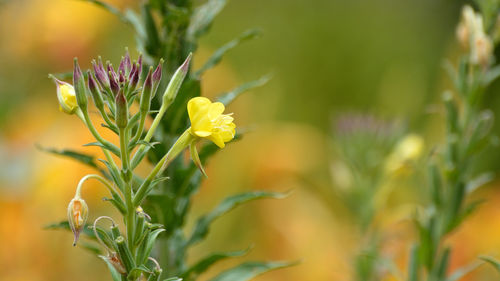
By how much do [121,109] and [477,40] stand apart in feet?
2.24

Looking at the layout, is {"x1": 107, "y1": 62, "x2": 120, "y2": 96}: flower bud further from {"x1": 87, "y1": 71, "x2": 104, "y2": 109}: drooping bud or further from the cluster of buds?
the cluster of buds

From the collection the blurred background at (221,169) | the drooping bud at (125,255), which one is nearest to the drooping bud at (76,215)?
the drooping bud at (125,255)

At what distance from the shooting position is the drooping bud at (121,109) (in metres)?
0.69

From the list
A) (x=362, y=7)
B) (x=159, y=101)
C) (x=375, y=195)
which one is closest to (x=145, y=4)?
(x=159, y=101)

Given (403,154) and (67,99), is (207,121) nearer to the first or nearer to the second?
(67,99)

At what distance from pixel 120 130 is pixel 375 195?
1015mm

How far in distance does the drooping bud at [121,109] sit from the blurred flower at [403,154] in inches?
37.0

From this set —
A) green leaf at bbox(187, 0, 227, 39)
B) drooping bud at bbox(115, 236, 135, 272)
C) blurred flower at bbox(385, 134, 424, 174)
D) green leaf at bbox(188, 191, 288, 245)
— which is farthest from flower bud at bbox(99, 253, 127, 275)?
blurred flower at bbox(385, 134, 424, 174)

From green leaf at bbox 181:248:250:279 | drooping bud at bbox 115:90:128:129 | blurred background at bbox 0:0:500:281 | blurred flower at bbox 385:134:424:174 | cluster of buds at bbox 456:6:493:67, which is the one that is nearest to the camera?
drooping bud at bbox 115:90:128:129

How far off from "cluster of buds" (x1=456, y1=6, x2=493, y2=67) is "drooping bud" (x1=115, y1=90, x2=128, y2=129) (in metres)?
0.67

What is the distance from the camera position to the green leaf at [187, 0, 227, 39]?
100cm

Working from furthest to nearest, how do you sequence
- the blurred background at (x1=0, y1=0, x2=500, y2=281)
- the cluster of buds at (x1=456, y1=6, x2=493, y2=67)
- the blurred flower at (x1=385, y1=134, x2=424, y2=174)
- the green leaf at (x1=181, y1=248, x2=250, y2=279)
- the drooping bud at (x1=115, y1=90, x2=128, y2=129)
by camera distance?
1. the blurred background at (x1=0, y1=0, x2=500, y2=281)
2. the blurred flower at (x1=385, y1=134, x2=424, y2=174)
3. the cluster of buds at (x1=456, y1=6, x2=493, y2=67)
4. the green leaf at (x1=181, y1=248, x2=250, y2=279)
5. the drooping bud at (x1=115, y1=90, x2=128, y2=129)

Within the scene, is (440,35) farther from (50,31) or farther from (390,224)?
(390,224)

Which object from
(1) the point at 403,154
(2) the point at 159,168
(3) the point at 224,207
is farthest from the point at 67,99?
(1) the point at 403,154
